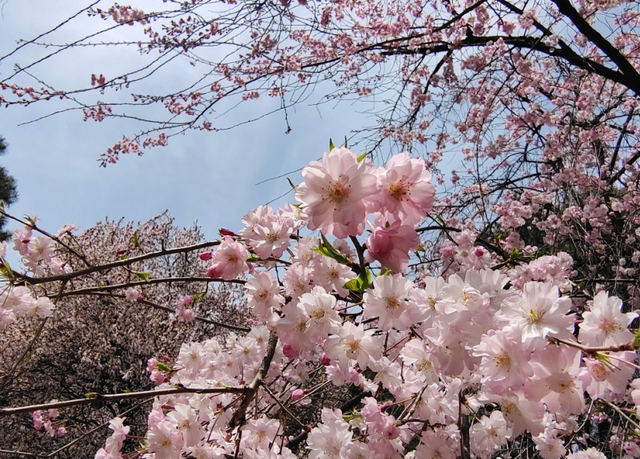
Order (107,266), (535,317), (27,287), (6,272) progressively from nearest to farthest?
(535,317) → (107,266) → (6,272) → (27,287)

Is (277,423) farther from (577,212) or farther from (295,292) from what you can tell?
(577,212)

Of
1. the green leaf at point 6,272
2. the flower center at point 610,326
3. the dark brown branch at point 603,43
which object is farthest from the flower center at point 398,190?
the dark brown branch at point 603,43

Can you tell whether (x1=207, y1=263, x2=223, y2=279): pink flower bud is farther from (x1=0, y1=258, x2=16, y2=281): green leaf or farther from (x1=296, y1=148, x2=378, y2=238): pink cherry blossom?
(x1=0, y1=258, x2=16, y2=281): green leaf

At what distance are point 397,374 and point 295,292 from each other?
76 cm

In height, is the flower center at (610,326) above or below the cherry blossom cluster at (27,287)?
below

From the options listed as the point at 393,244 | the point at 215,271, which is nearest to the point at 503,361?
the point at 393,244

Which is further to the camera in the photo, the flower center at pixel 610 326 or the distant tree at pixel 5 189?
the distant tree at pixel 5 189

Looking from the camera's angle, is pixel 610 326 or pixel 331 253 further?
pixel 331 253

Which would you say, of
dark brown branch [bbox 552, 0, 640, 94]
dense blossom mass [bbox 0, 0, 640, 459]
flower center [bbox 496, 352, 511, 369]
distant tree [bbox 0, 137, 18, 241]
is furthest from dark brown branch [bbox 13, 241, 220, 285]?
distant tree [bbox 0, 137, 18, 241]

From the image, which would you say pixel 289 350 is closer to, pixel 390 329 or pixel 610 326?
pixel 390 329

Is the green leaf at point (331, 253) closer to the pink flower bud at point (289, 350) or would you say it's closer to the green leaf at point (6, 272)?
the pink flower bud at point (289, 350)

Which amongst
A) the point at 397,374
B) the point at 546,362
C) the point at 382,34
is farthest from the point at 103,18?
the point at 546,362

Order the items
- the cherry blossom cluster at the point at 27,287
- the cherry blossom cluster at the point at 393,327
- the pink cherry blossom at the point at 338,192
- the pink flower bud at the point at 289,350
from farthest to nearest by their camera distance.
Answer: the cherry blossom cluster at the point at 27,287, the pink flower bud at the point at 289,350, the pink cherry blossom at the point at 338,192, the cherry blossom cluster at the point at 393,327

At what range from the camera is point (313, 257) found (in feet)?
4.83
